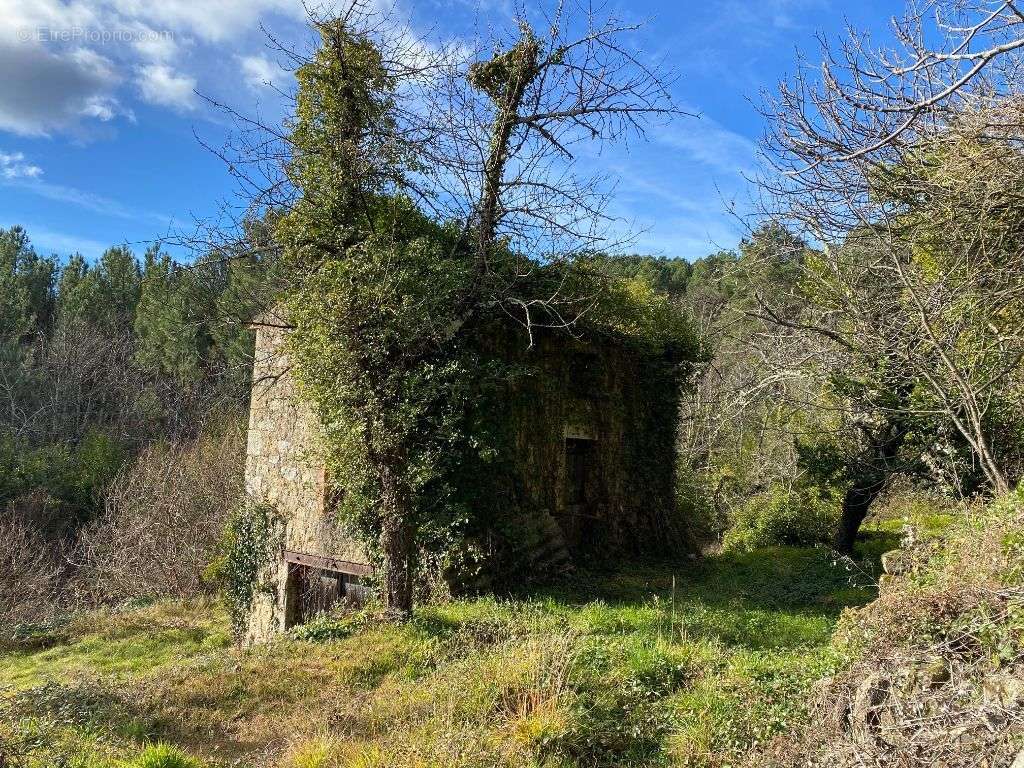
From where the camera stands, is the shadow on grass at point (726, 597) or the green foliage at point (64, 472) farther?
the green foliage at point (64, 472)

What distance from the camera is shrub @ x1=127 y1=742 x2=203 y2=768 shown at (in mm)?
4570

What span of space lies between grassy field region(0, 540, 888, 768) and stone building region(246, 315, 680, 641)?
4.48 ft

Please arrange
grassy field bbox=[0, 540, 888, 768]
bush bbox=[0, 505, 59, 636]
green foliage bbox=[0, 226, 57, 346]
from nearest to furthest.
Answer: grassy field bbox=[0, 540, 888, 768] < bush bbox=[0, 505, 59, 636] < green foliage bbox=[0, 226, 57, 346]

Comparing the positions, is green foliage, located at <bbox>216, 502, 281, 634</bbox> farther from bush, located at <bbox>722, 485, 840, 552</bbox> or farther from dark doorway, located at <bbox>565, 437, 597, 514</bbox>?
bush, located at <bbox>722, 485, 840, 552</bbox>

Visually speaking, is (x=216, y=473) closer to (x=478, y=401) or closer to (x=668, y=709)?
(x=478, y=401)

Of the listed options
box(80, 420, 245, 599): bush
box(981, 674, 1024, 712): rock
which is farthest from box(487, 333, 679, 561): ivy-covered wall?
box(80, 420, 245, 599): bush

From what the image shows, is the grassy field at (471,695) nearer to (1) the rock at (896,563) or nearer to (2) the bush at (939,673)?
(2) the bush at (939,673)

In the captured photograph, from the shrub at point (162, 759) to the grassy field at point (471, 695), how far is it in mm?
10

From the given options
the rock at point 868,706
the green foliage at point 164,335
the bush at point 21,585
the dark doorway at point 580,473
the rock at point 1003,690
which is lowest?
the bush at point 21,585

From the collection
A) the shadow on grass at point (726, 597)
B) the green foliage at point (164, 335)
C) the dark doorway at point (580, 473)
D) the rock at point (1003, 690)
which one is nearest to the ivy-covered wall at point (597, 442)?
the dark doorway at point (580, 473)

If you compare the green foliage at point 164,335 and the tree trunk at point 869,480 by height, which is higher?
the green foliage at point 164,335

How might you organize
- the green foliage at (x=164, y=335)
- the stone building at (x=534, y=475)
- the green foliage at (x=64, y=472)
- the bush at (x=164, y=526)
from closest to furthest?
the stone building at (x=534, y=475), the bush at (x=164, y=526), the green foliage at (x=64, y=472), the green foliage at (x=164, y=335)

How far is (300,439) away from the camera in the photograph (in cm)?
1148

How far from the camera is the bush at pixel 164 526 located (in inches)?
717
